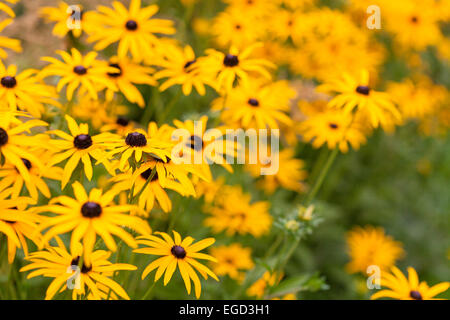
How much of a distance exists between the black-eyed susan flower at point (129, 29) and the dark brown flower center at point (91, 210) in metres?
0.96

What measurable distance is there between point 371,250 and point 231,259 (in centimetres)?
115

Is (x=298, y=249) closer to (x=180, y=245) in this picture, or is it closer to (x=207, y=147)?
(x=207, y=147)

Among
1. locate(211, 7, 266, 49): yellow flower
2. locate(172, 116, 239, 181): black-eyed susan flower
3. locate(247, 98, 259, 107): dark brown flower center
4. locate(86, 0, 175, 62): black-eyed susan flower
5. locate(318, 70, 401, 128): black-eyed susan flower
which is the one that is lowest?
locate(172, 116, 239, 181): black-eyed susan flower

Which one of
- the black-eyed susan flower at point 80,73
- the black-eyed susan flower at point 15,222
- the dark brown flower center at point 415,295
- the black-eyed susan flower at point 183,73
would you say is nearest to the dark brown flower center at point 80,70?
the black-eyed susan flower at point 80,73

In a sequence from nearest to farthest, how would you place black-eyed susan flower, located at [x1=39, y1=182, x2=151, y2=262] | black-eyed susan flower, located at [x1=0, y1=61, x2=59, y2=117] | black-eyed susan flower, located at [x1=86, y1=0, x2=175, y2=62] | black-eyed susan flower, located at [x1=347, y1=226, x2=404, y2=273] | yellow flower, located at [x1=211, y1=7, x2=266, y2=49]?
black-eyed susan flower, located at [x1=39, y1=182, x2=151, y2=262], black-eyed susan flower, located at [x1=0, y1=61, x2=59, y2=117], black-eyed susan flower, located at [x1=86, y1=0, x2=175, y2=62], yellow flower, located at [x1=211, y1=7, x2=266, y2=49], black-eyed susan flower, located at [x1=347, y1=226, x2=404, y2=273]

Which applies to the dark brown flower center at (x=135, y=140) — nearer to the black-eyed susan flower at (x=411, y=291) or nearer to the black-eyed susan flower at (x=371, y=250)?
the black-eyed susan flower at (x=411, y=291)

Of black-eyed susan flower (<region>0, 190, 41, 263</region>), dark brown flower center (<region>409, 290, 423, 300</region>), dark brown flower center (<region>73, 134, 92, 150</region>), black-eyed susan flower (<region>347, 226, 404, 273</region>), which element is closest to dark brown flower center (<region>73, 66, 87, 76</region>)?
dark brown flower center (<region>73, 134, 92, 150</region>)

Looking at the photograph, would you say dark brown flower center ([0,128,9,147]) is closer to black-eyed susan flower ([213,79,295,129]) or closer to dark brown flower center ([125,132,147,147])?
dark brown flower center ([125,132,147,147])

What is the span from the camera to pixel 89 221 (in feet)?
4.02

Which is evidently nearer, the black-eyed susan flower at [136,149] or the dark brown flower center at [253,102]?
the black-eyed susan flower at [136,149]

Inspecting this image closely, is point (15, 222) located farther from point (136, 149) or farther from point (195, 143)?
point (195, 143)

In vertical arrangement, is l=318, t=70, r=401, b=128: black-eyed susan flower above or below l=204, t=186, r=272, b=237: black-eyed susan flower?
above

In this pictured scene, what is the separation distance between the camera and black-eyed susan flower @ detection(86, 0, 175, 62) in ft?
6.93

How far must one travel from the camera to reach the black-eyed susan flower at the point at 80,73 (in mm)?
1839
